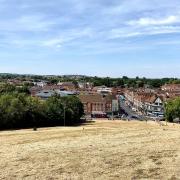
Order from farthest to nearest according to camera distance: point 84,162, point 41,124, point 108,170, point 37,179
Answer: point 41,124 < point 84,162 < point 108,170 < point 37,179

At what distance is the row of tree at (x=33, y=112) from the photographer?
86375mm

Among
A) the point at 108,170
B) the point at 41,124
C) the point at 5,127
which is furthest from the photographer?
the point at 41,124

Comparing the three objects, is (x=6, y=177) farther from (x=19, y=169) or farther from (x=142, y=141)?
(x=142, y=141)

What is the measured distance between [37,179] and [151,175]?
6526 mm

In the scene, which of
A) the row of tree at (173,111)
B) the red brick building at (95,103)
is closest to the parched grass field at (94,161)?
the row of tree at (173,111)

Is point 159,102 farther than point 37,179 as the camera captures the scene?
Yes

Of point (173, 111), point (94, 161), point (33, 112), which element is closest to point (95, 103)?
point (173, 111)

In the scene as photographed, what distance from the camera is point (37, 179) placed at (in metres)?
25.9

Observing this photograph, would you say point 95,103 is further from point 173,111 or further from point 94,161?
point 94,161

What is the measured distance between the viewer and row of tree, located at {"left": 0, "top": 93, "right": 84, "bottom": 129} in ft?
283

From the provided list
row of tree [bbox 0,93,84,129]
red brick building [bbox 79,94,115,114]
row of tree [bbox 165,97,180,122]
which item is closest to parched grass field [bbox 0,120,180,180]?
row of tree [bbox 0,93,84,129]

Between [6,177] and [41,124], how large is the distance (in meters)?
65.7

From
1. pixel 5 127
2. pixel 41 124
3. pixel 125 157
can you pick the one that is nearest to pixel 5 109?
pixel 5 127

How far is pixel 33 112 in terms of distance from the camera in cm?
9088
